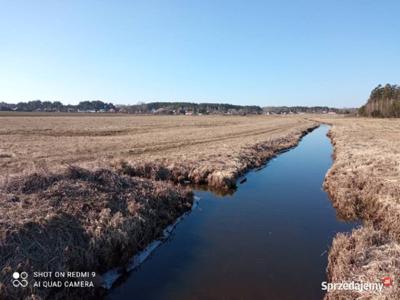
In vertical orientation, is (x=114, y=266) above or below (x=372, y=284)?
below

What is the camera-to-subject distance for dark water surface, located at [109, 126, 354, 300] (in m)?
7.02

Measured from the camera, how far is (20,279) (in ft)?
19.5

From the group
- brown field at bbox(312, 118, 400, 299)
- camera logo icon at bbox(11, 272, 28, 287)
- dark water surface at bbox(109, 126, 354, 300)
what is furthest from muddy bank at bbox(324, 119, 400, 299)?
camera logo icon at bbox(11, 272, 28, 287)

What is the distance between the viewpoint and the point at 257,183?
56.3 feet

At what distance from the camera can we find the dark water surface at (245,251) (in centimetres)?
702

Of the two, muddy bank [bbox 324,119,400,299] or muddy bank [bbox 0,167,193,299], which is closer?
muddy bank [bbox 324,119,400,299]

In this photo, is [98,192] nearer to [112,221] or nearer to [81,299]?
[112,221]

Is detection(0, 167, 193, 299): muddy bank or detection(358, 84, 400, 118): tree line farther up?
detection(358, 84, 400, 118): tree line

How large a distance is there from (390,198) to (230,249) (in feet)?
18.6

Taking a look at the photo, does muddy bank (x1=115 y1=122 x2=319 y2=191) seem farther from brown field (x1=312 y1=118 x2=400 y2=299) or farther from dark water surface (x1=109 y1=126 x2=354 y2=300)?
brown field (x1=312 y1=118 x2=400 y2=299)

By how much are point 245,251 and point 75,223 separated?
4.50 metres

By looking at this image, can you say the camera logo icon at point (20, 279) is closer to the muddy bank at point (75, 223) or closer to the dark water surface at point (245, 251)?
the muddy bank at point (75, 223)

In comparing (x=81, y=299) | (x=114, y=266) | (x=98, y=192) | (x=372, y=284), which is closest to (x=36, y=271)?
(x=81, y=299)

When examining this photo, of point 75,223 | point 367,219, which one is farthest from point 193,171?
point 75,223
